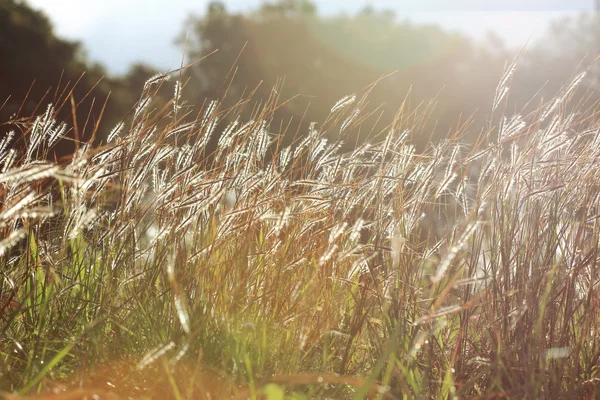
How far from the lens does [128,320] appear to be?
1.75 metres

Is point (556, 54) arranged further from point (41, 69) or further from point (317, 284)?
point (317, 284)

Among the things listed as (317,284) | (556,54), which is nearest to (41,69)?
(317,284)

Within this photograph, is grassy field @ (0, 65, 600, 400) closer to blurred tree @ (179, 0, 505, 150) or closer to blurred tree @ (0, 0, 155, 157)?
blurred tree @ (0, 0, 155, 157)

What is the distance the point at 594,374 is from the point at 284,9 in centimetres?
1948

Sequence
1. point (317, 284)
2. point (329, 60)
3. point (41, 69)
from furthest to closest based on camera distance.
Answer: point (329, 60) → point (41, 69) → point (317, 284)

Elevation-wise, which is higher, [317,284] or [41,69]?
[41,69]

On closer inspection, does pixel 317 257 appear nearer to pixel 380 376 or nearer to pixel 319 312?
pixel 319 312

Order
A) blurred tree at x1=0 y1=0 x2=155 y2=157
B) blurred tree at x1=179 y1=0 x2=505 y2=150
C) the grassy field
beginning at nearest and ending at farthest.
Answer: the grassy field, blurred tree at x1=0 y1=0 x2=155 y2=157, blurred tree at x1=179 y1=0 x2=505 y2=150

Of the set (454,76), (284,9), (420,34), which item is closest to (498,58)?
(454,76)

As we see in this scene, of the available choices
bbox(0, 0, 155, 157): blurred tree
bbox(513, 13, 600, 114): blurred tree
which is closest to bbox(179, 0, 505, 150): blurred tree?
bbox(513, 13, 600, 114): blurred tree

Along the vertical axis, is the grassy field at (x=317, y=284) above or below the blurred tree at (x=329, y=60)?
below

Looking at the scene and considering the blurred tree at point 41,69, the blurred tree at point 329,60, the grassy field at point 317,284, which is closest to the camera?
the grassy field at point 317,284

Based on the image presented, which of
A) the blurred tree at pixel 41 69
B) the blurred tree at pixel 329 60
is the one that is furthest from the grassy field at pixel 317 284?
the blurred tree at pixel 329 60

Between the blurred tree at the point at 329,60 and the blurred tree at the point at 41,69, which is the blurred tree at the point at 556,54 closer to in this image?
the blurred tree at the point at 329,60
